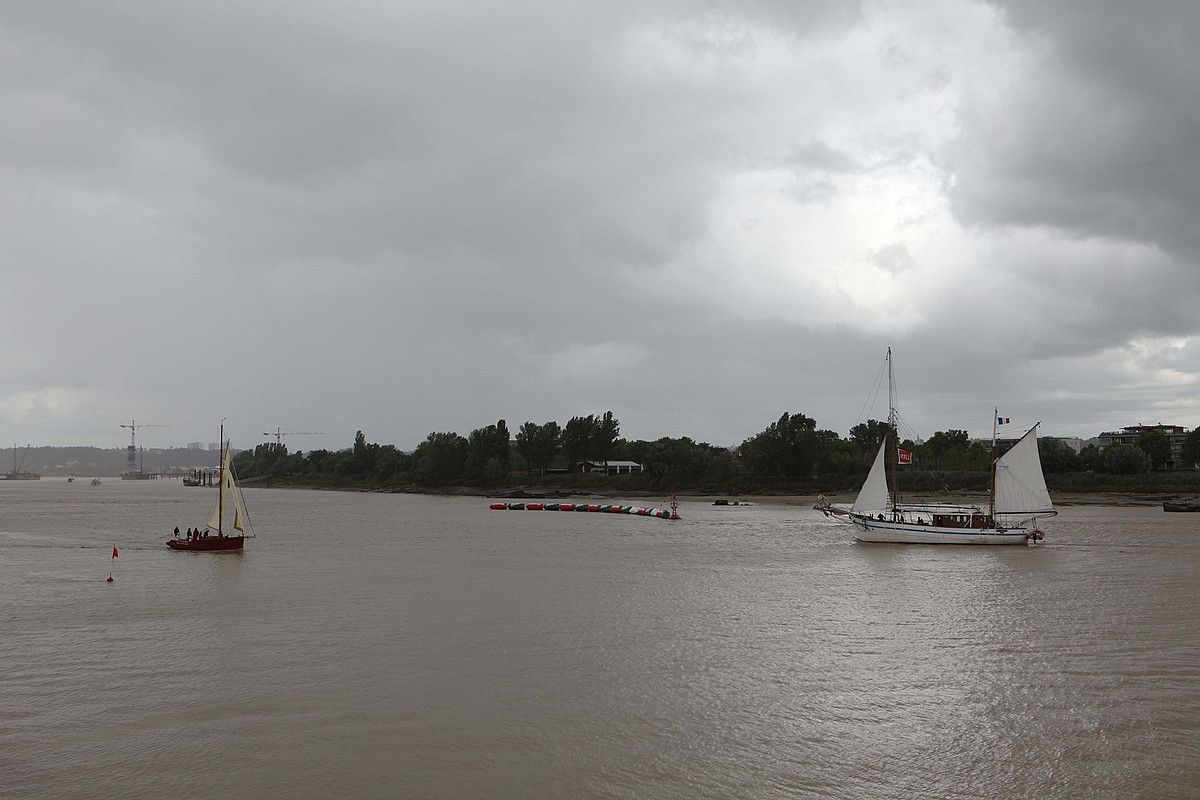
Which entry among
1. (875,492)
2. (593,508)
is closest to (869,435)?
(593,508)

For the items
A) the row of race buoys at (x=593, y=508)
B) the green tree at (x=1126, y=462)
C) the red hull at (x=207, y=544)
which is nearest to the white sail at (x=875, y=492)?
the row of race buoys at (x=593, y=508)

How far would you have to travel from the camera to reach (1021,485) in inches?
2672

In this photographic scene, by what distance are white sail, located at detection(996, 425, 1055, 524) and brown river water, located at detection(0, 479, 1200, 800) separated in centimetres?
1903

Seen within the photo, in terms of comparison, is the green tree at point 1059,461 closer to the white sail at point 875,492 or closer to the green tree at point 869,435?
the green tree at point 869,435

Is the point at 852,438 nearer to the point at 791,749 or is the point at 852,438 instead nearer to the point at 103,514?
the point at 103,514

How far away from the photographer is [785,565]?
173 feet

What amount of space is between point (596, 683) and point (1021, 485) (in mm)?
56633

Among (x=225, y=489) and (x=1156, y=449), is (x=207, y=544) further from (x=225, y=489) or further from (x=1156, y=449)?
(x=1156, y=449)

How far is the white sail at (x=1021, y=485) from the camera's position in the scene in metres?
66.9

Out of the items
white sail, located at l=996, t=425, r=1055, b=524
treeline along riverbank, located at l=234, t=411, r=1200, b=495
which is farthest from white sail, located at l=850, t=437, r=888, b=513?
treeline along riverbank, located at l=234, t=411, r=1200, b=495

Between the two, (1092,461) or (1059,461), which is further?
(1092,461)

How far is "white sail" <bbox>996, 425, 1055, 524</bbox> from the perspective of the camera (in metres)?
66.9

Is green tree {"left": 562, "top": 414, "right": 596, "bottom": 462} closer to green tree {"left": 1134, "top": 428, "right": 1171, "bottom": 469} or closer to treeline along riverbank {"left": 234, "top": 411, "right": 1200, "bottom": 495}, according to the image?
treeline along riverbank {"left": 234, "top": 411, "right": 1200, "bottom": 495}

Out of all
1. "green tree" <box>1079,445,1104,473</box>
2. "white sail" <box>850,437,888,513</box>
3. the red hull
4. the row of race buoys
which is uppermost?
"green tree" <box>1079,445,1104,473</box>
